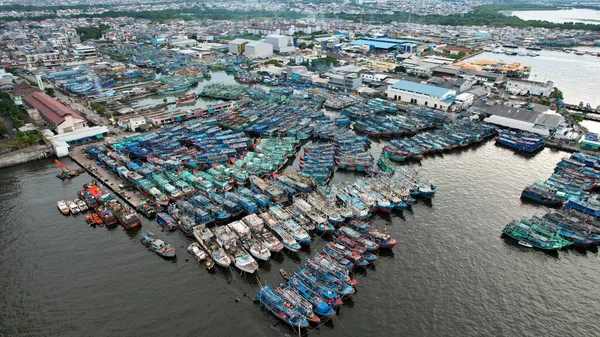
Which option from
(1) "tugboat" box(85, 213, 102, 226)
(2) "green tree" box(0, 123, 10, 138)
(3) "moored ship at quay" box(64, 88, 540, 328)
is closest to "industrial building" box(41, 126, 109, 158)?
(3) "moored ship at quay" box(64, 88, 540, 328)

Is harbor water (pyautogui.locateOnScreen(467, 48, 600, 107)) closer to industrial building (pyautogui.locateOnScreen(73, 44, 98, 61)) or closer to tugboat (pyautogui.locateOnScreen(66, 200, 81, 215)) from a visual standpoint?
tugboat (pyautogui.locateOnScreen(66, 200, 81, 215))

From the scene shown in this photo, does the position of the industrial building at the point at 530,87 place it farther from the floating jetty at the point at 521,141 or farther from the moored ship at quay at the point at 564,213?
the moored ship at quay at the point at 564,213

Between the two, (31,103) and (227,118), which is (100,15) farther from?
(227,118)

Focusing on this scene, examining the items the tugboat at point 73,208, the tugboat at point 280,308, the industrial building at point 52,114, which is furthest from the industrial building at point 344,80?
the tugboat at point 280,308

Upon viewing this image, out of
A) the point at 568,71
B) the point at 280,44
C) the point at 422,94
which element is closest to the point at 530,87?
the point at 422,94

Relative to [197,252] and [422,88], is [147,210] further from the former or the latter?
[422,88]

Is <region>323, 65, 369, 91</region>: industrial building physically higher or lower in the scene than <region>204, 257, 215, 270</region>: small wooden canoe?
higher
